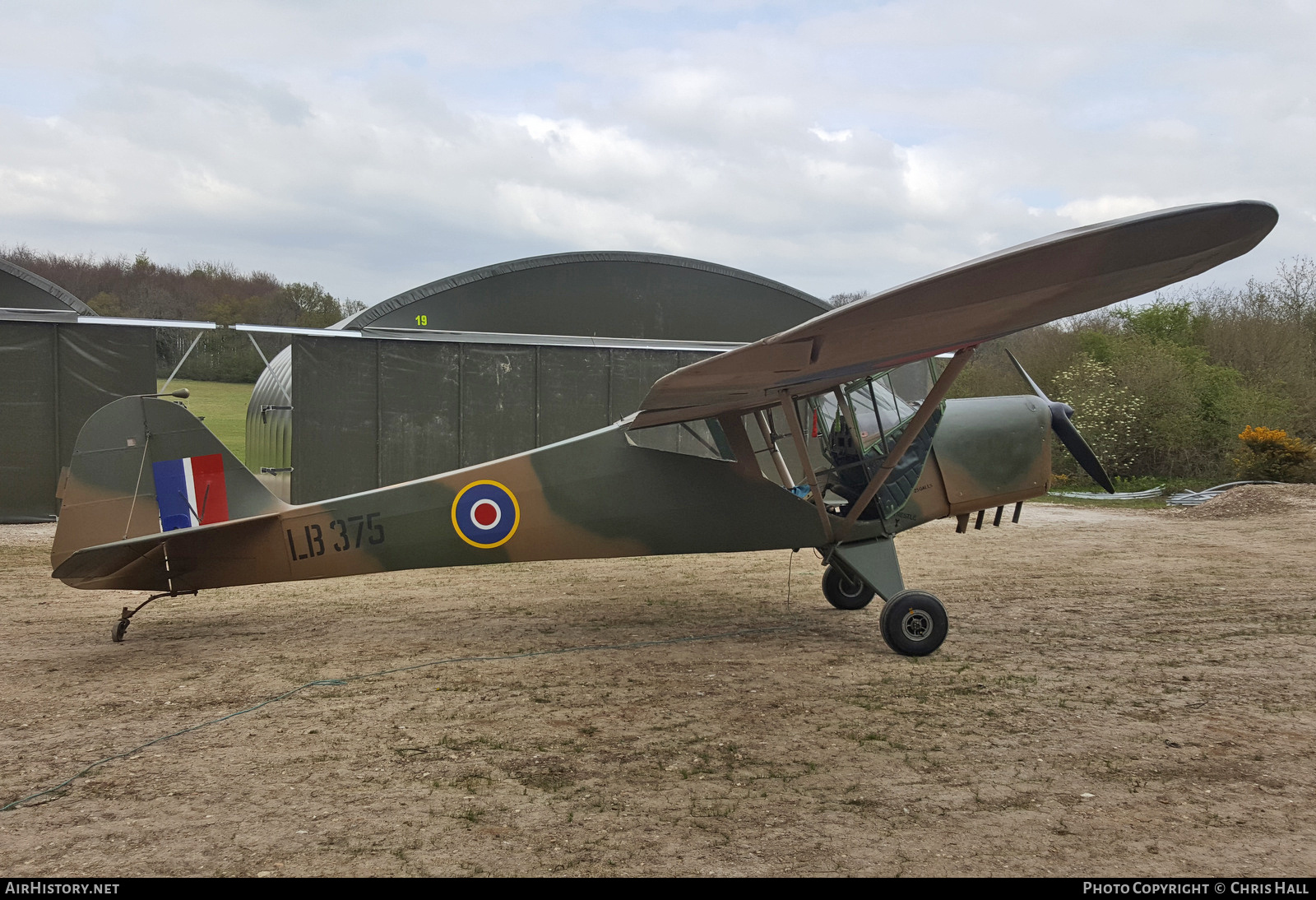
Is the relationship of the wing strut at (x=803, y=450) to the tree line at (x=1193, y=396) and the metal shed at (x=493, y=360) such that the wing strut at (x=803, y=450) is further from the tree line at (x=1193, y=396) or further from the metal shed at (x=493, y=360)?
the tree line at (x=1193, y=396)

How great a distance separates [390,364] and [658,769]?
1232 centimetres

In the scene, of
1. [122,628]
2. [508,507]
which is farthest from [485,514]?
[122,628]

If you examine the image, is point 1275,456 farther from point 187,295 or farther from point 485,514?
point 187,295

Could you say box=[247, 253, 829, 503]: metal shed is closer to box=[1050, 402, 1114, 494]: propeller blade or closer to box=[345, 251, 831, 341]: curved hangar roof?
box=[345, 251, 831, 341]: curved hangar roof

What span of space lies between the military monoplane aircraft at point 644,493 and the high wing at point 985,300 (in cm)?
8

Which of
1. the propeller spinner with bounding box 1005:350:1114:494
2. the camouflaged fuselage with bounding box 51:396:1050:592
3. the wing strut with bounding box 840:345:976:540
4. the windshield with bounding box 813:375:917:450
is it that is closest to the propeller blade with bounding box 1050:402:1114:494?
the propeller spinner with bounding box 1005:350:1114:494

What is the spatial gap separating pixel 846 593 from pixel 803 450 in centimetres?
224

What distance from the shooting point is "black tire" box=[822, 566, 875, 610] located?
26.2 feet

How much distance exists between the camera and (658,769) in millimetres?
4348

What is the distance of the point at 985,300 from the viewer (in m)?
4.73

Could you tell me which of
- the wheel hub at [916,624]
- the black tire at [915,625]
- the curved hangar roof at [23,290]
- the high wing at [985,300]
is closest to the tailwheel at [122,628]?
the high wing at [985,300]

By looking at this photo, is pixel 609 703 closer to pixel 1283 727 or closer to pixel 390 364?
pixel 1283 727

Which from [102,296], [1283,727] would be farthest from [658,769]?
[102,296]

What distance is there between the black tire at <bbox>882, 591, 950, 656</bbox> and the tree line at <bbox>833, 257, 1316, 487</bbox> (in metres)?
13.7
